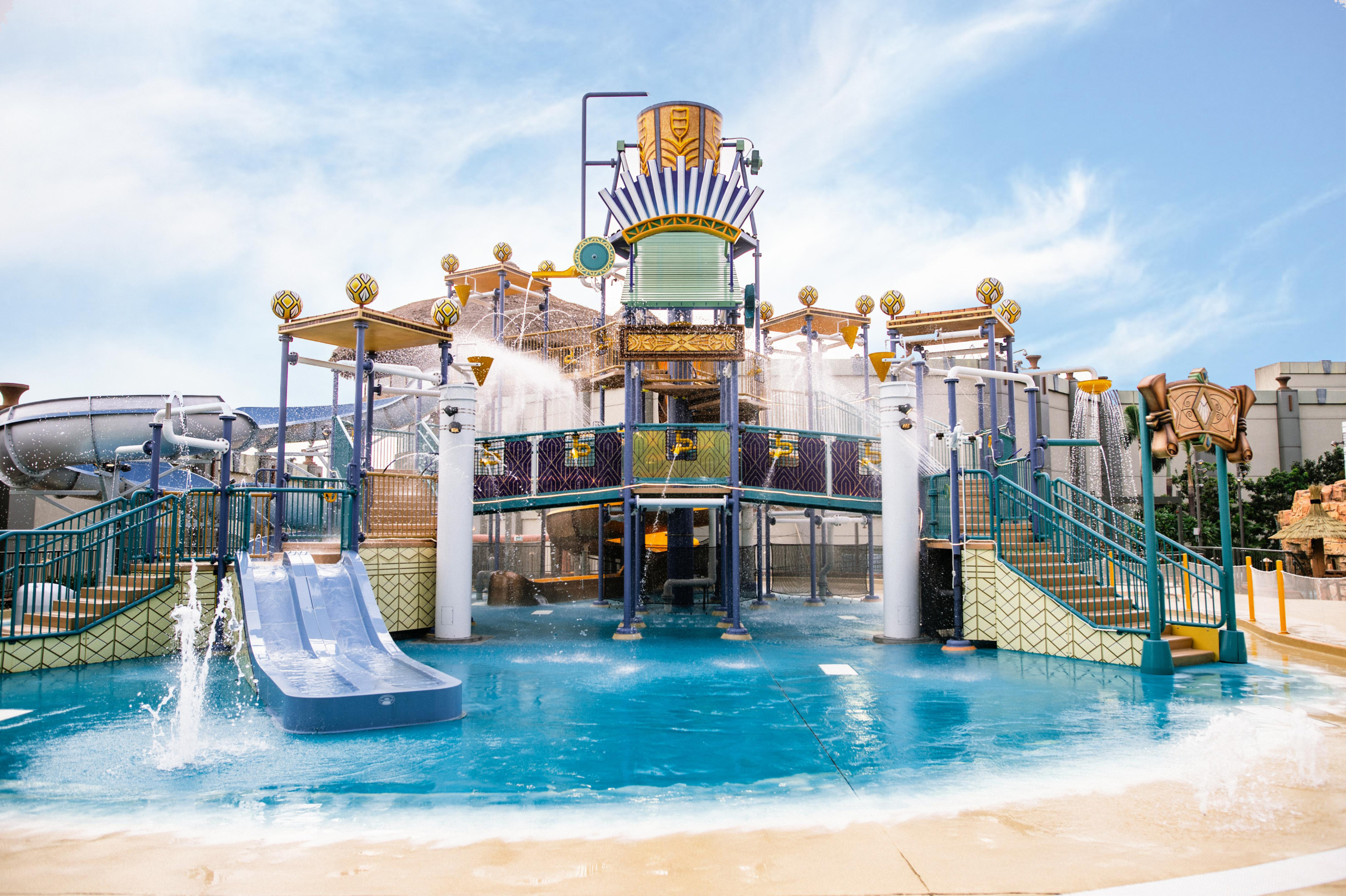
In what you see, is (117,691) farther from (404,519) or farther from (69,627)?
(404,519)

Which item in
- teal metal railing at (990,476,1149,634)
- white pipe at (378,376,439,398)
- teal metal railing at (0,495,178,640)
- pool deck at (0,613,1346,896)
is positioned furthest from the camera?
white pipe at (378,376,439,398)

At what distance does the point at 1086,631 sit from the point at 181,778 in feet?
33.8

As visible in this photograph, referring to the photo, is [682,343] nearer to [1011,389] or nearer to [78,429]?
[1011,389]

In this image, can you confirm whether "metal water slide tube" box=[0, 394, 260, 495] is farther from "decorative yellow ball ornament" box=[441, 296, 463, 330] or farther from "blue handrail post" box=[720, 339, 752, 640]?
"blue handrail post" box=[720, 339, 752, 640]

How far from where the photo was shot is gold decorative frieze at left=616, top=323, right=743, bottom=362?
47.0 feet

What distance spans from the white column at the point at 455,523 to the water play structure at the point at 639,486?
2.0 inches

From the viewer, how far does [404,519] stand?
1448 centimetres

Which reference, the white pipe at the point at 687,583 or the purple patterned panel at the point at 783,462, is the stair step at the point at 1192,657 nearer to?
the purple patterned panel at the point at 783,462

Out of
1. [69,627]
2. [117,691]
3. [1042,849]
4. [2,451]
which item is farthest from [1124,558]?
[2,451]

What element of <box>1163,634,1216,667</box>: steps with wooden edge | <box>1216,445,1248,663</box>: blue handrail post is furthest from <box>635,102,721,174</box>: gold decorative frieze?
<box>1163,634,1216,667</box>: steps with wooden edge

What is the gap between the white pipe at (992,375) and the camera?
12828 mm

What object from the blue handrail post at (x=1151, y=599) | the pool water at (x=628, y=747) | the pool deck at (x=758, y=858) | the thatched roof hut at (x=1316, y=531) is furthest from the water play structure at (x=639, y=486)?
the thatched roof hut at (x=1316, y=531)

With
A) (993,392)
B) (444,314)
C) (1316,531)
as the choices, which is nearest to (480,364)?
(444,314)

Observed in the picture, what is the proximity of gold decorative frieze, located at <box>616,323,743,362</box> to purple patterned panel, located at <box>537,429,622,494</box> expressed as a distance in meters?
1.55
